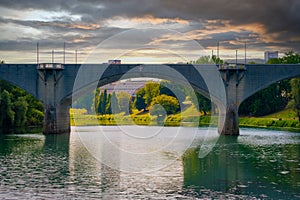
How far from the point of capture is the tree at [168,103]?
10994 centimetres

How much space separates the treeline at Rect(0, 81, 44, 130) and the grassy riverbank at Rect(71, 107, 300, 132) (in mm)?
13003

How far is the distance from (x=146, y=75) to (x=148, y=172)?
108ft

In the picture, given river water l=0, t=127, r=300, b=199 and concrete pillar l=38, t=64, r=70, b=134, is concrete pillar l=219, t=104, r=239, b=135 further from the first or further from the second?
concrete pillar l=38, t=64, r=70, b=134

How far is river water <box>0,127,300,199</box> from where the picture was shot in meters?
24.3

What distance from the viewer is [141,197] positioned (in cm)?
2338

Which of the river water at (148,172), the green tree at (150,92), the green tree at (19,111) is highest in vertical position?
the green tree at (150,92)

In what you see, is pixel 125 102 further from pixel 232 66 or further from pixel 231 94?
pixel 232 66

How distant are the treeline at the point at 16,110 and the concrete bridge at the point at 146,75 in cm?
606

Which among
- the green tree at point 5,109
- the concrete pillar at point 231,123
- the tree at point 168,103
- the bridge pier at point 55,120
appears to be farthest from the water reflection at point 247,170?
the tree at point 168,103

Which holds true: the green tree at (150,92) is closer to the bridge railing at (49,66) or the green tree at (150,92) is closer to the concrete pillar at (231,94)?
the bridge railing at (49,66)

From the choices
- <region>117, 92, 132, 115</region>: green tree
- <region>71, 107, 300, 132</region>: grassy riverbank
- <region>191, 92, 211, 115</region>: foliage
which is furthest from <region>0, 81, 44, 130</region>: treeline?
<region>117, 92, 132, 115</region>: green tree

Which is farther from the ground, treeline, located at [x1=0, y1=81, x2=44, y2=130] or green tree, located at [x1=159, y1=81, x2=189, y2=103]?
green tree, located at [x1=159, y1=81, x2=189, y2=103]

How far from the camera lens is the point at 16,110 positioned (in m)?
69.6

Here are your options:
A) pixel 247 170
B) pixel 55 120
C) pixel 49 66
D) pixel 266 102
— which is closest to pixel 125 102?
pixel 266 102
